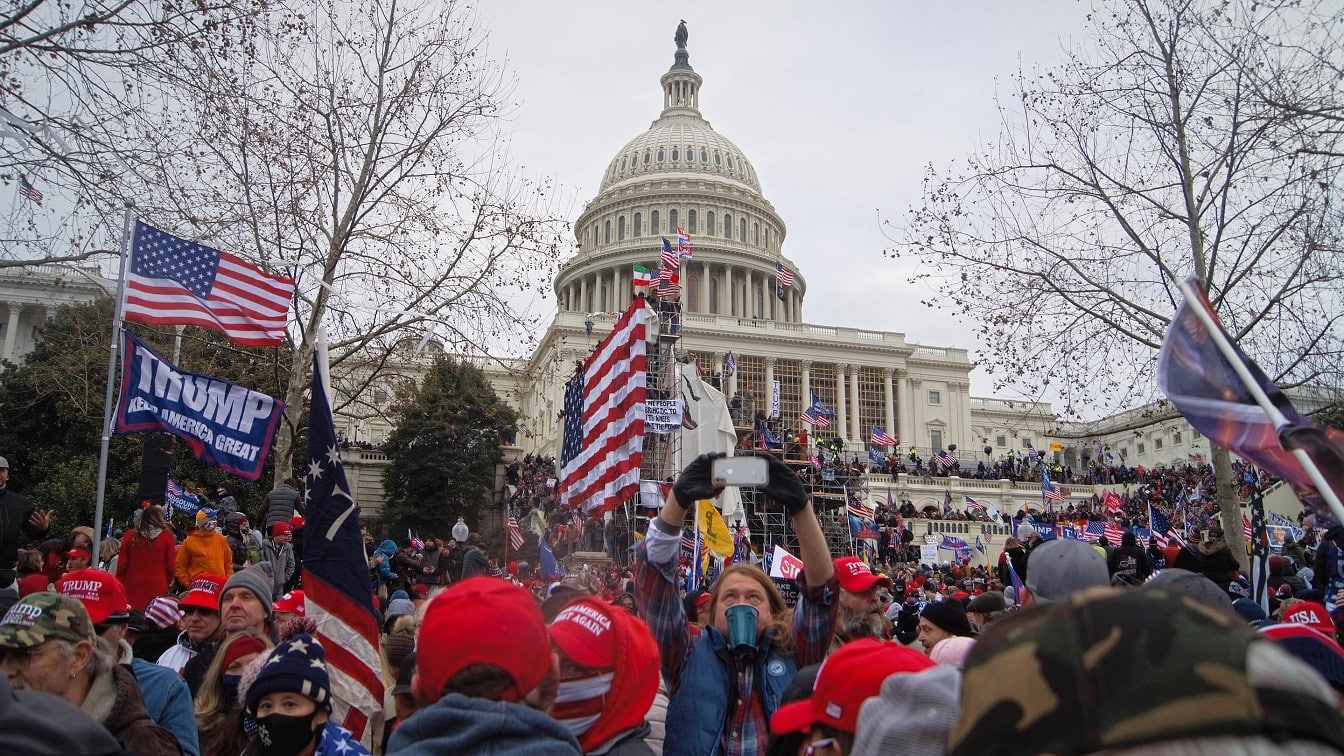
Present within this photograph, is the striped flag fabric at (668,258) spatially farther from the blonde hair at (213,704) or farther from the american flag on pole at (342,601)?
the blonde hair at (213,704)

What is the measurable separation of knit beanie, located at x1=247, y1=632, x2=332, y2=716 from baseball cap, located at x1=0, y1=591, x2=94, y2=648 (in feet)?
1.87

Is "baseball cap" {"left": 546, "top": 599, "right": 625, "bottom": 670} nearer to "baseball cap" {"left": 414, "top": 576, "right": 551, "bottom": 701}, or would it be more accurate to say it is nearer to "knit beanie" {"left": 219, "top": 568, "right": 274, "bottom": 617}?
"baseball cap" {"left": 414, "top": 576, "right": 551, "bottom": 701}

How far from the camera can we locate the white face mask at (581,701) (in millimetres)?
2639

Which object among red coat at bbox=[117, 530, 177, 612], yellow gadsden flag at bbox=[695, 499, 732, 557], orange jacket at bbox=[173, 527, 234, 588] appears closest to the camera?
red coat at bbox=[117, 530, 177, 612]

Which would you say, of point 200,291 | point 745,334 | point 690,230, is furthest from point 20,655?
point 690,230

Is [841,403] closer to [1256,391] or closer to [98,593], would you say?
[98,593]

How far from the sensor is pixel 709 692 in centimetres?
325

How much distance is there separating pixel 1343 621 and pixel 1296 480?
3.67 m

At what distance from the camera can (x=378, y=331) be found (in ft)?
48.6

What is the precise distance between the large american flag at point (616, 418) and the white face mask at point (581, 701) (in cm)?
1173

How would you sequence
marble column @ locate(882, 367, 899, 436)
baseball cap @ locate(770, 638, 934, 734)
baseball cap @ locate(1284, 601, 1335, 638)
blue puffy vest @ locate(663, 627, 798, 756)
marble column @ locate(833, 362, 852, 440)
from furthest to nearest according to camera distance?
marble column @ locate(882, 367, 899, 436) → marble column @ locate(833, 362, 852, 440) → baseball cap @ locate(1284, 601, 1335, 638) → blue puffy vest @ locate(663, 627, 798, 756) → baseball cap @ locate(770, 638, 934, 734)

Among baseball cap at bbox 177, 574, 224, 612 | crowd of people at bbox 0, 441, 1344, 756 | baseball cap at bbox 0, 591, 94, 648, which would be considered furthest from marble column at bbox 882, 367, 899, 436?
baseball cap at bbox 0, 591, 94, 648

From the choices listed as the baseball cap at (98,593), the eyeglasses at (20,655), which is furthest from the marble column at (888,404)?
the eyeglasses at (20,655)

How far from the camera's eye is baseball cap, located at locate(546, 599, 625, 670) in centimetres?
262
